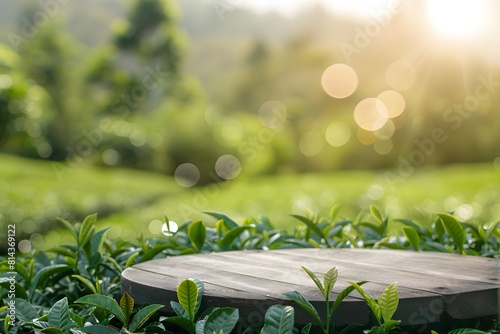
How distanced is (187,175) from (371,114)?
362cm

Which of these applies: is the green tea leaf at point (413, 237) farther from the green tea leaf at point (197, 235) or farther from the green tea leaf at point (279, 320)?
the green tea leaf at point (279, 320)

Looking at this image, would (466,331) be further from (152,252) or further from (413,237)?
(152,252)

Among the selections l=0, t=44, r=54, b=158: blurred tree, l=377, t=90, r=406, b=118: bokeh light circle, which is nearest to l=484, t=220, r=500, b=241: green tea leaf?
l=0, t=44, r=54, b=158: blurred tree

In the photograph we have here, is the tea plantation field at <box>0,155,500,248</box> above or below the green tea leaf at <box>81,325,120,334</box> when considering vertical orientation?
below

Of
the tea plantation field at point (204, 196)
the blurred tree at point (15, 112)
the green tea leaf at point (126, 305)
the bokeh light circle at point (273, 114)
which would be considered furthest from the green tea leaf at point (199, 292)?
the bokeh light circle at point (273, 114)

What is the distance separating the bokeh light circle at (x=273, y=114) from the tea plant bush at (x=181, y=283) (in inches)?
410

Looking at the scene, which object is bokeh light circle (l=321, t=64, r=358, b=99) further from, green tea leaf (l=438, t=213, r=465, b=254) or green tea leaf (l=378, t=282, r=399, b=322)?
green tea leaf (l=378, t=282, r=399, b=322)

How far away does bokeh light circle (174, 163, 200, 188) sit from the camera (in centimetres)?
1009

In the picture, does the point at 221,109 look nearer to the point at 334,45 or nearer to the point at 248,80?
the point at 248,80

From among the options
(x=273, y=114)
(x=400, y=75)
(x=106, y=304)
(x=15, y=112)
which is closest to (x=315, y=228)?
(x=106, y=304)

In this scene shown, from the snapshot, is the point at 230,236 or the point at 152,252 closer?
the point at 152,252

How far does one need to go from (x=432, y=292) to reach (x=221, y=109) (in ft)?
40.7

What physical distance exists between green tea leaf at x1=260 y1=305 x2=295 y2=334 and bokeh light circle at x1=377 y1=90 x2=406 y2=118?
33.7 ft

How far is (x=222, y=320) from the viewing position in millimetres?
1271
